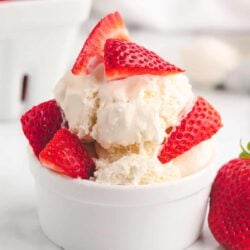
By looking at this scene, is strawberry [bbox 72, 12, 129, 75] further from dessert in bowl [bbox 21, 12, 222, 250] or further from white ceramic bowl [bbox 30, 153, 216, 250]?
white ceramic bowl [bbox 30, 153, 216, 250]

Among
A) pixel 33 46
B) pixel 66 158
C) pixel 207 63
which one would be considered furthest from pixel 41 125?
pixel 207 63

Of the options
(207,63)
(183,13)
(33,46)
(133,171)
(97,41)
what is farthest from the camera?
(183,13)

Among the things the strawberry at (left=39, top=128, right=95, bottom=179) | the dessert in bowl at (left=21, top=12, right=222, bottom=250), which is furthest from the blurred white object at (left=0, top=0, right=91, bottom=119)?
the strawberry at (left=39, top=128, right=95, bottom=179)

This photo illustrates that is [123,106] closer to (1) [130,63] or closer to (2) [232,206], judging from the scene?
(1) [130,63]

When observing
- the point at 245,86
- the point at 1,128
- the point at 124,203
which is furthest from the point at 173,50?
the point at 124,203

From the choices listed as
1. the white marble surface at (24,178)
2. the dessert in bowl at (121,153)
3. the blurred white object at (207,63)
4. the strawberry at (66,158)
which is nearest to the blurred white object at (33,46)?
the white marble surface at (24,178)

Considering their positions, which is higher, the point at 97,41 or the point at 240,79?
the point at 97,41

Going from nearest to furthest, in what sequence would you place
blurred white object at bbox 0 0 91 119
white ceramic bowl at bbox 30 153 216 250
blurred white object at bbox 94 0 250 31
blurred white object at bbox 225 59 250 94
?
white ceramic bowl at bbox 30 153 216 250 < blurred white object at bbox 0 0 91 119 < blurred white object at bbox 225 59 250 94 < blurred white object at bbox 94 0 250 31
